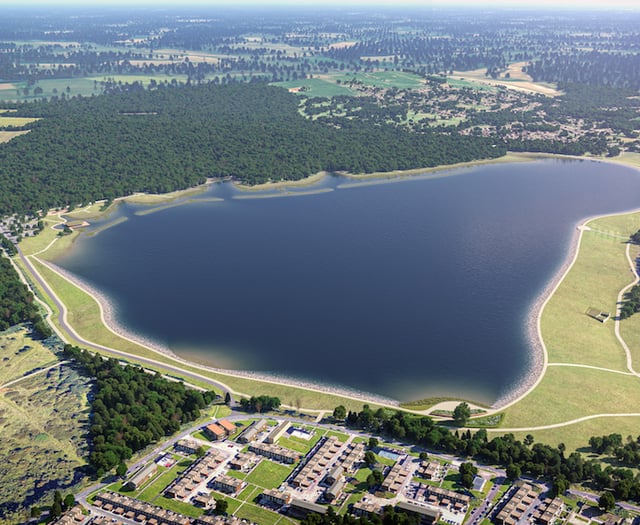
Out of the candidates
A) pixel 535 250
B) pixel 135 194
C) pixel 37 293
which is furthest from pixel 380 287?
pixel 135 194

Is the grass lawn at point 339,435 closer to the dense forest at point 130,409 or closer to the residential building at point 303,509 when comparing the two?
the residential building at point 303,509

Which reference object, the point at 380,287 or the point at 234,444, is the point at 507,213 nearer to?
the point at 380,287

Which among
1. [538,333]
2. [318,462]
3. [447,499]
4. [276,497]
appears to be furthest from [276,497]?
[538,333]

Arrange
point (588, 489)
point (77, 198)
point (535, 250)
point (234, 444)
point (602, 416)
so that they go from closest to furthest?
point (588, 489), point (234, 444), point (602, 416), point (535, 250), point (77, 198)

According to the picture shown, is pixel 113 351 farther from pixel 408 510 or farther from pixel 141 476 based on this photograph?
pixel 408 510

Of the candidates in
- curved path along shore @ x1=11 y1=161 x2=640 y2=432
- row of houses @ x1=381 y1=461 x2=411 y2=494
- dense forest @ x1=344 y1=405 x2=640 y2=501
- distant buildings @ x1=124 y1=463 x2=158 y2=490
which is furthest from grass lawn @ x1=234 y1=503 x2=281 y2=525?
curved path along shore @ x1=11 y1=161 x2=640 y2=432

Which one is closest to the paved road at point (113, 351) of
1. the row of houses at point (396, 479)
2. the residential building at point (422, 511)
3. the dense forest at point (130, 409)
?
the dense forest at point (130, 409)
